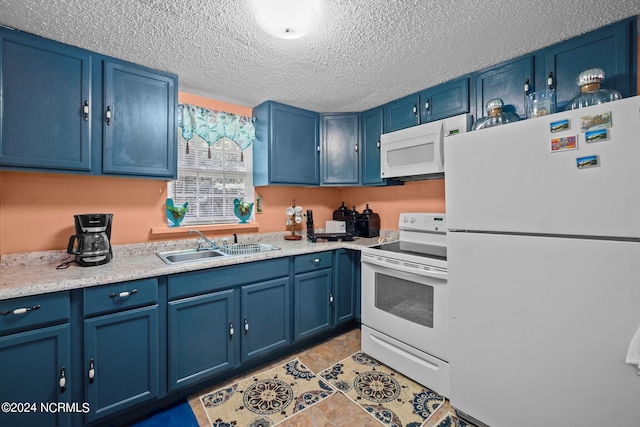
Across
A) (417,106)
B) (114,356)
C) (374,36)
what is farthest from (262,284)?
(417,106)

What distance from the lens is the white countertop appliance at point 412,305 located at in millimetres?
1767

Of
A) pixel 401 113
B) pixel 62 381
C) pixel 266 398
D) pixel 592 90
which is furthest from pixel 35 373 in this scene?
pixel 592 90

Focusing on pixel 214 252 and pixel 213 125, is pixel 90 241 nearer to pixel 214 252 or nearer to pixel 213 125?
pixel 214 252

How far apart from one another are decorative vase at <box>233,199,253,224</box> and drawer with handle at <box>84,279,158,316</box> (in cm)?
114

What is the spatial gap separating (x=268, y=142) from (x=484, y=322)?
84.0 inches

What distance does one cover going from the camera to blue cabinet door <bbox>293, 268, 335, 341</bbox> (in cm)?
229

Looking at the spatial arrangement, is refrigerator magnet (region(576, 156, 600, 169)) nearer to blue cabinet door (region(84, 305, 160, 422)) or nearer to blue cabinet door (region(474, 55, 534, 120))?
blue cabinet door (region(474, 55, 534, 120))

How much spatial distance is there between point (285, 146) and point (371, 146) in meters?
0.85

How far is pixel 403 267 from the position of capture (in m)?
1.95

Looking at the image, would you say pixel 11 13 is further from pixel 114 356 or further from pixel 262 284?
pixel 262 284

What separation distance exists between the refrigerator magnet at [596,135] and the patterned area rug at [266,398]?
1.91 m

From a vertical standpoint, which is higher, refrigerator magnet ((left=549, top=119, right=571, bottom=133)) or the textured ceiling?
the textured ceiling

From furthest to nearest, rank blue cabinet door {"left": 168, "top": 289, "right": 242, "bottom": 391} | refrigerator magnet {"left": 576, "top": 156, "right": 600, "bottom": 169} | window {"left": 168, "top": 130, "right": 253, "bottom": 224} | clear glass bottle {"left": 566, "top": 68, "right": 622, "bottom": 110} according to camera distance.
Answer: window {"left": 168, "top": 130, "right": 253, "bottom": 224}, blue cabinet door {"left": 168, "top": 289, "right": 242, "bottom": 391}, clear glass bottle {"left": 566, "top": 68, "right": 622, "bottom": 110}, refrigerator magnet {"left": 576, "top": 156, "right": 600, "bottom": 169}

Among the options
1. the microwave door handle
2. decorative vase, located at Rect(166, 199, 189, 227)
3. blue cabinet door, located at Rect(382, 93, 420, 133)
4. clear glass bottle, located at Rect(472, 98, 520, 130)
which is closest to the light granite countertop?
decorative vase, located at Rect(166, 199, 189, 227)
